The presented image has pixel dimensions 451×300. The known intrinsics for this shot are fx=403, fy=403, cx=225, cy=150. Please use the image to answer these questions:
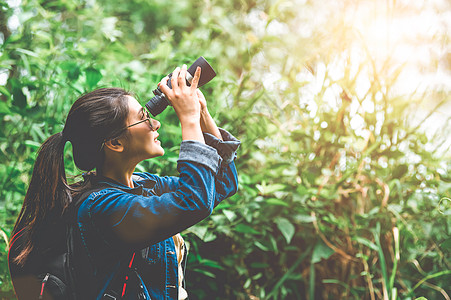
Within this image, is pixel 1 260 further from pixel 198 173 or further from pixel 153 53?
pixel 153 53

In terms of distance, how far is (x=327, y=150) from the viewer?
1795 mm

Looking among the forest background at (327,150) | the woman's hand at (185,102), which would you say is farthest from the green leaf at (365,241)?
the woman's hand at (185,102)

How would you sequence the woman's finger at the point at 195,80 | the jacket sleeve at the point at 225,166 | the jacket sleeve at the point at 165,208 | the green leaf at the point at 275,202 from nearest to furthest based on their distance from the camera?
the jacket sleeve at the point at 165,208
the woman's finger at the point at 195,80
the jacket sleeve at the point at 225,166
the green leaf at the point at 275,202

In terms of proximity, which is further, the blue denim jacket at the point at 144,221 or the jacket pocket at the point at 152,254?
the jacket pocket at the point at 152,254

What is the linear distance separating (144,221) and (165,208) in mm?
46

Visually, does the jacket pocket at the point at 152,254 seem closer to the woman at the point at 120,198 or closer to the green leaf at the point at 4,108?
the woman at the point at 120,198

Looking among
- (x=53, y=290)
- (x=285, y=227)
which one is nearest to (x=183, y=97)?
(x=53, y=290)

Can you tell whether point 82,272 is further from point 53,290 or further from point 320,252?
point 320,252

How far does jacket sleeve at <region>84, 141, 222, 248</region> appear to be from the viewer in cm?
75

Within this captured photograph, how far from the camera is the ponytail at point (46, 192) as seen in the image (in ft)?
2.87

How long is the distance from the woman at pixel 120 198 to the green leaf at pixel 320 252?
0.75 m

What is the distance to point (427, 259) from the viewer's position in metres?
1.77

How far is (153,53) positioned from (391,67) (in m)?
1.08

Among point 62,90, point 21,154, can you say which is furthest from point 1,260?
point 62,90
